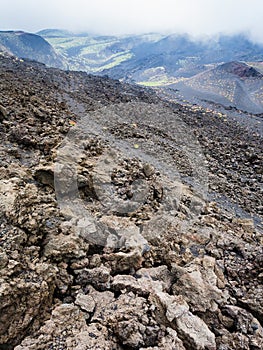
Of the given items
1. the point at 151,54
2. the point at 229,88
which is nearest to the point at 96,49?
the point at 151,54

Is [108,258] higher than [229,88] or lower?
higher

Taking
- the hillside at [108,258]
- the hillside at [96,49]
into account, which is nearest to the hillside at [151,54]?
the hillside at [96,49]

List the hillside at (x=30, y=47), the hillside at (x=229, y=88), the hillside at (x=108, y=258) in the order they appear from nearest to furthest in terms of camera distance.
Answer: the hillside at (x=108, y=258), the hillside at (x=229, y=88), the hillside at (x=30, y=47)

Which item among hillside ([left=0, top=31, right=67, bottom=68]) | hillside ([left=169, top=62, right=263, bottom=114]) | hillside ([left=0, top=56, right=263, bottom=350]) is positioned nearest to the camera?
hillside ([left=0, top=56, right=263, bottom=350])

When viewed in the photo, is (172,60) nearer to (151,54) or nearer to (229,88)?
(151,54)

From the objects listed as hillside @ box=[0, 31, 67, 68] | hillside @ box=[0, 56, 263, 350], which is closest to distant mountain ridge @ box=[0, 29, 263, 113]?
hillside @ box=[0, 31, 67, 68]

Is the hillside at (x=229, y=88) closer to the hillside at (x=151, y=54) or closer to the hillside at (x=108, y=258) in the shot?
the hillside at (x=151, y=54)

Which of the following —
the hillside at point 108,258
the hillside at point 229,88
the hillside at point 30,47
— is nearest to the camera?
the hillside at point 108,258

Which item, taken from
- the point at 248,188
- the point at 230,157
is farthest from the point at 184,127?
the point at 248,188

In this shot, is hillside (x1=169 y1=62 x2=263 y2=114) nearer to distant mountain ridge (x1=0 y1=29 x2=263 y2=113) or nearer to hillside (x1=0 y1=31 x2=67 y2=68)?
distant mountain ridge (x1=0 y1=29 x2=263 y2=113)

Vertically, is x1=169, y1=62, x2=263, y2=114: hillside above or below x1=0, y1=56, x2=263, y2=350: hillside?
below
